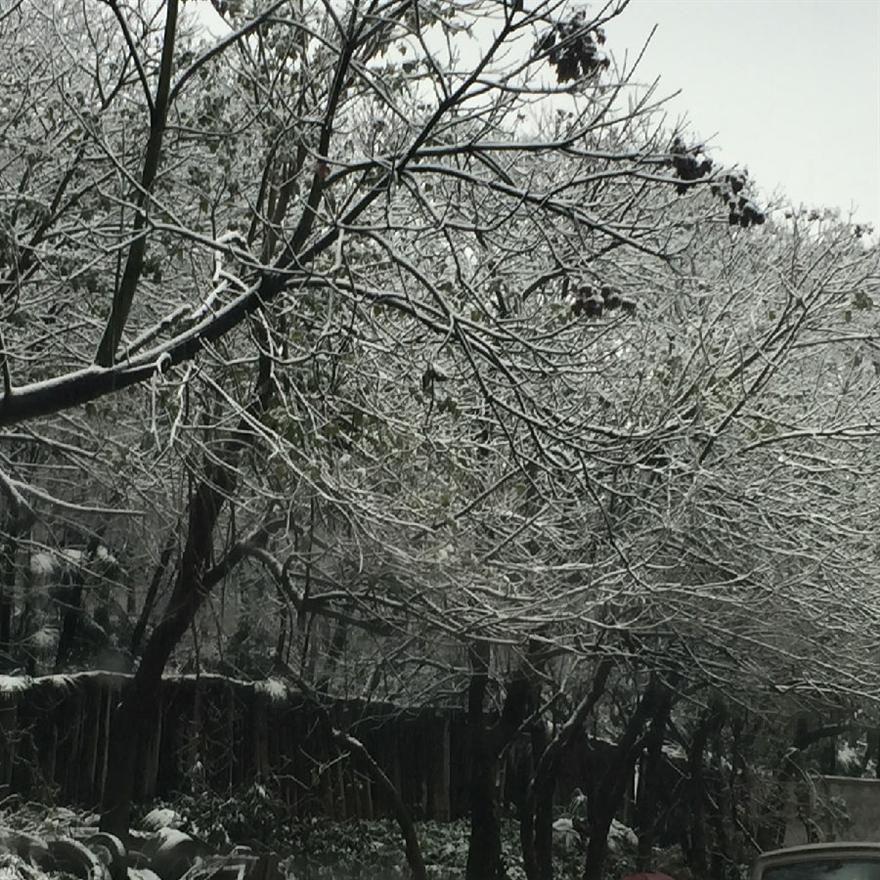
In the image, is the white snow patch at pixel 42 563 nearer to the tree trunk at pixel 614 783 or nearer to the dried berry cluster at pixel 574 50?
the tree trunk at pixel 614 783

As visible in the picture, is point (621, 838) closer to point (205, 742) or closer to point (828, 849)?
point (205, 742)

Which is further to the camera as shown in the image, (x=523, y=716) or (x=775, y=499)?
(x=523, y=716)

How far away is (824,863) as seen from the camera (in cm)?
891

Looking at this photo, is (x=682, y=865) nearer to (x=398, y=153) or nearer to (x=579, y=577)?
(x=579, y=577)

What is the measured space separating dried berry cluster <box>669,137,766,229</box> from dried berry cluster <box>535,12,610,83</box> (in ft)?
2.10

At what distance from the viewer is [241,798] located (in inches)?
691

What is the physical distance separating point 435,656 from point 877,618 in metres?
6.34

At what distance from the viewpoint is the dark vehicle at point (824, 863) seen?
881 cm

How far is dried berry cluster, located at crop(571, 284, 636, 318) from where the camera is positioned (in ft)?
26.8

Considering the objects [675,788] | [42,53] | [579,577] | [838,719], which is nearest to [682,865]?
[675,788]

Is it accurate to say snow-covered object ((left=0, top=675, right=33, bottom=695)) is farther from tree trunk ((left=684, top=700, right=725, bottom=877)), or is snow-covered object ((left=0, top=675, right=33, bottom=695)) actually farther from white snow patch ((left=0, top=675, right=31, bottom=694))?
tree trunk ((left=684, top=700, right=725, bottom=877))

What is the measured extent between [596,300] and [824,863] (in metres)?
3.73

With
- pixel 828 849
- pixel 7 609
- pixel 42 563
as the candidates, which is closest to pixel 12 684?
pixel 42 563

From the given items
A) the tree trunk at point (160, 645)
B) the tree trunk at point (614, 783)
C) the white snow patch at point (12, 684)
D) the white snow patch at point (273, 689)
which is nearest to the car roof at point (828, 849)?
the tree trunk at point (160, 645)
